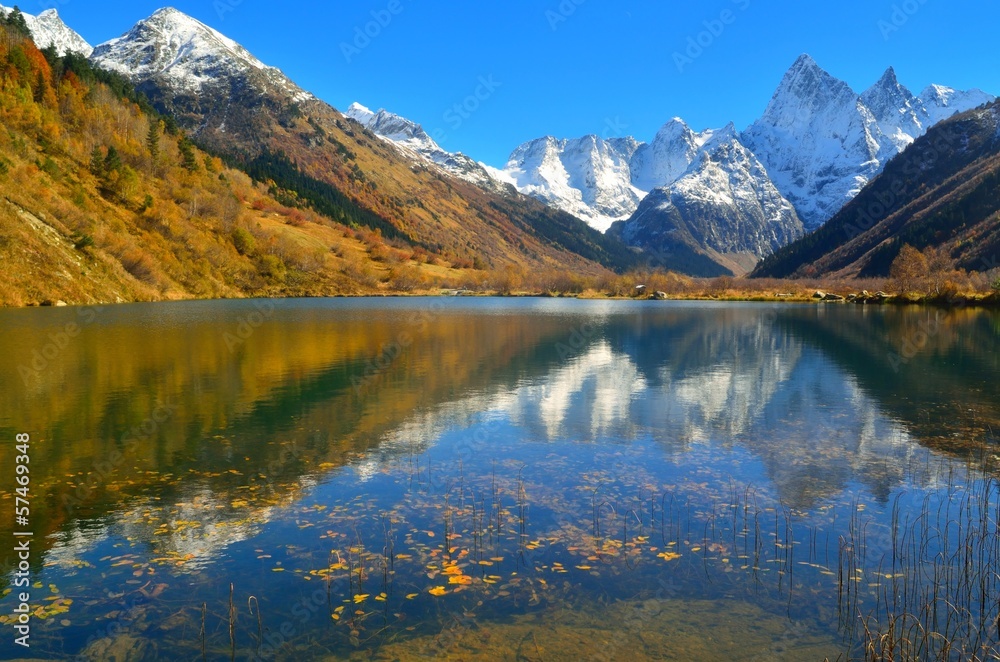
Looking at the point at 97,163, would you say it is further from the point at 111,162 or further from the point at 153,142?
the point at 153,142

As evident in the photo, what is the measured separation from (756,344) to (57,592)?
63.7 m

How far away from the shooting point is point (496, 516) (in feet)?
55.9

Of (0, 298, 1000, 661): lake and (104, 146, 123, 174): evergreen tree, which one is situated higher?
(104, 146, 123, 174): evergreen tree

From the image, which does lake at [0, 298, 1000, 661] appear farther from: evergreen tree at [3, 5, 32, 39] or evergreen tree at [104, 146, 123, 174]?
evergreen tree at [3, 5, 32, 39]

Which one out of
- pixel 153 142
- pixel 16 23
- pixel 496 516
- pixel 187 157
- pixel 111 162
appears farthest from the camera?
pixel 187 157

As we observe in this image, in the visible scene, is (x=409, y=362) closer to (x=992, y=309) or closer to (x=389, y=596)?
(x=389, y=596)

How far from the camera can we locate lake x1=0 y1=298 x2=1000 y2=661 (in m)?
11.3

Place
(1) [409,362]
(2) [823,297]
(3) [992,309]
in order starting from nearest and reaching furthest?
(1) [409,362]
(3) [992,309]
(2) [823,297]

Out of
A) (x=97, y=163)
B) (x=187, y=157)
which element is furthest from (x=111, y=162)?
(x=187, y=157)

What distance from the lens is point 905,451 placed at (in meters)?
23.9

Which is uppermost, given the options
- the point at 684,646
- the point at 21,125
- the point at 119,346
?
the point at 21,125

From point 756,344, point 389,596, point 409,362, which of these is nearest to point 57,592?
point 389,596

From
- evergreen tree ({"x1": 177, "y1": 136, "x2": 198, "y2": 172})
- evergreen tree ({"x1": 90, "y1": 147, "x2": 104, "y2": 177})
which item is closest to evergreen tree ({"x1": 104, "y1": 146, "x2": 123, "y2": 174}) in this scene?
evergreen tree ({"x1": 90, "y1": 147, "x2": 104, "y2": 177})

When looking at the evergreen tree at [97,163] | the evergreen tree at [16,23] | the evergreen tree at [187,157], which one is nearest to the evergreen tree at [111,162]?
the evergreen tree at [97,163]
